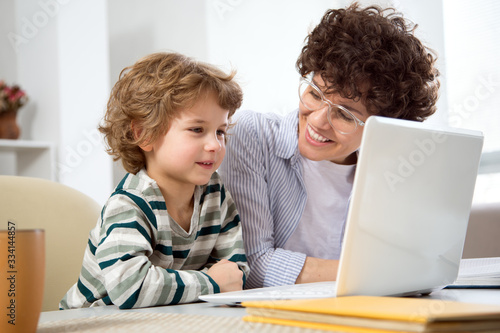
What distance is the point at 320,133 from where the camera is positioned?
1342 mm

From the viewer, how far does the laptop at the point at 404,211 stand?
25.1 inches

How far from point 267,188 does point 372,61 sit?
0.41 m

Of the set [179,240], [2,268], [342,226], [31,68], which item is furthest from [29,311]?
[31,68]

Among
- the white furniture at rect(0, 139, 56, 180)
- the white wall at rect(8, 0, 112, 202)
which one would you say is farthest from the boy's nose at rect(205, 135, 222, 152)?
the white furniture at rect(0, 139, 56, 180)

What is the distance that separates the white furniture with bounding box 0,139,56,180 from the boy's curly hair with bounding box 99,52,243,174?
2103 millimetres

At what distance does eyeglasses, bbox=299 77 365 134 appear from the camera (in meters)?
1.33

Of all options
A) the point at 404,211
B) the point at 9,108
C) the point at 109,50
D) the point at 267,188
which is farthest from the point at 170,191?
the point at 9,108

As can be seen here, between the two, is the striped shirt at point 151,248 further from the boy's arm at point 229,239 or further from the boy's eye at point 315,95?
the boy's eye at point 315,95

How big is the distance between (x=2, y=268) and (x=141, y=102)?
0.62 metres

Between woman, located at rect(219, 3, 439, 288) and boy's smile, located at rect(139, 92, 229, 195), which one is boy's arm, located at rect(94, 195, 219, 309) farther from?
woman, located at rect(219, 3, 439, 288)

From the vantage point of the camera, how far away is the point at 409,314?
46cm

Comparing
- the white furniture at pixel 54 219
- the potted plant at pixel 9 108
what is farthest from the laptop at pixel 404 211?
the potted plant at pixel 9 108

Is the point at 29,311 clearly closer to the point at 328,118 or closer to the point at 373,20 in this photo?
the point at 328,118

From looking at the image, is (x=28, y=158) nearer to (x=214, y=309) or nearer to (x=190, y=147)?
(x=190, y=147)
